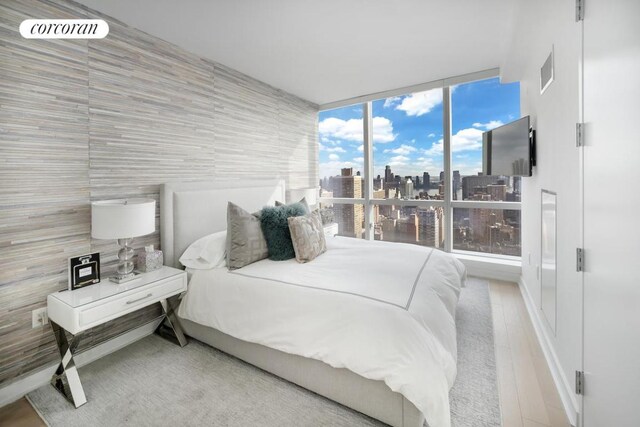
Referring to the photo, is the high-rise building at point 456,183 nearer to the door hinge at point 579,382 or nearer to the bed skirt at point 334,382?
the door hinge at point 579,382

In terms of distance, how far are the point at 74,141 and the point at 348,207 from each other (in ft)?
12.0

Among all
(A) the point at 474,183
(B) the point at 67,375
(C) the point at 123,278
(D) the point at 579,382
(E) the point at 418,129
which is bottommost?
(B) the point at 67,375

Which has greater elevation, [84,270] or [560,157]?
[560,157]

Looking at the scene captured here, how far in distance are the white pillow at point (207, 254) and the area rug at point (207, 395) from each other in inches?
26.0

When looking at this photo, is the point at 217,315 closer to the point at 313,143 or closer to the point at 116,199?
the point at 116,199

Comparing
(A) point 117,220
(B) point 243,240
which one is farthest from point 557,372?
(A) point 117,220

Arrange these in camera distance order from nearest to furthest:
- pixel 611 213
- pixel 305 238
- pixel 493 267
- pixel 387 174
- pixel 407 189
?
pixel 611 213 → pixel 305 238 → pixel 493 267 → pixel 407 189 → pixel 387 174

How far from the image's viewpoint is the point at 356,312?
62.6 inches

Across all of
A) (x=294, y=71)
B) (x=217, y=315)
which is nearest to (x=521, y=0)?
(x=294, y=71)

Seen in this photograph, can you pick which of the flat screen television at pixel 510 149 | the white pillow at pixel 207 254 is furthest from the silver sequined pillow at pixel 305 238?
the flat screen television at pixel 510 149

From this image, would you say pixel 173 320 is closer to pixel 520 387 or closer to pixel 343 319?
pixel 343 319

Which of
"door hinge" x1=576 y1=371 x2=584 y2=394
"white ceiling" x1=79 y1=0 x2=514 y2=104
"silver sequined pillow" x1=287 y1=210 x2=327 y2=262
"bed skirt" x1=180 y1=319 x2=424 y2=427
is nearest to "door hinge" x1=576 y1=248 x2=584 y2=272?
"door hinge" x1=576 y1=371 x2=584 y2=394

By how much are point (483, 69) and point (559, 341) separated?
3.09m

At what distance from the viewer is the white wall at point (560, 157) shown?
1.51 metres
